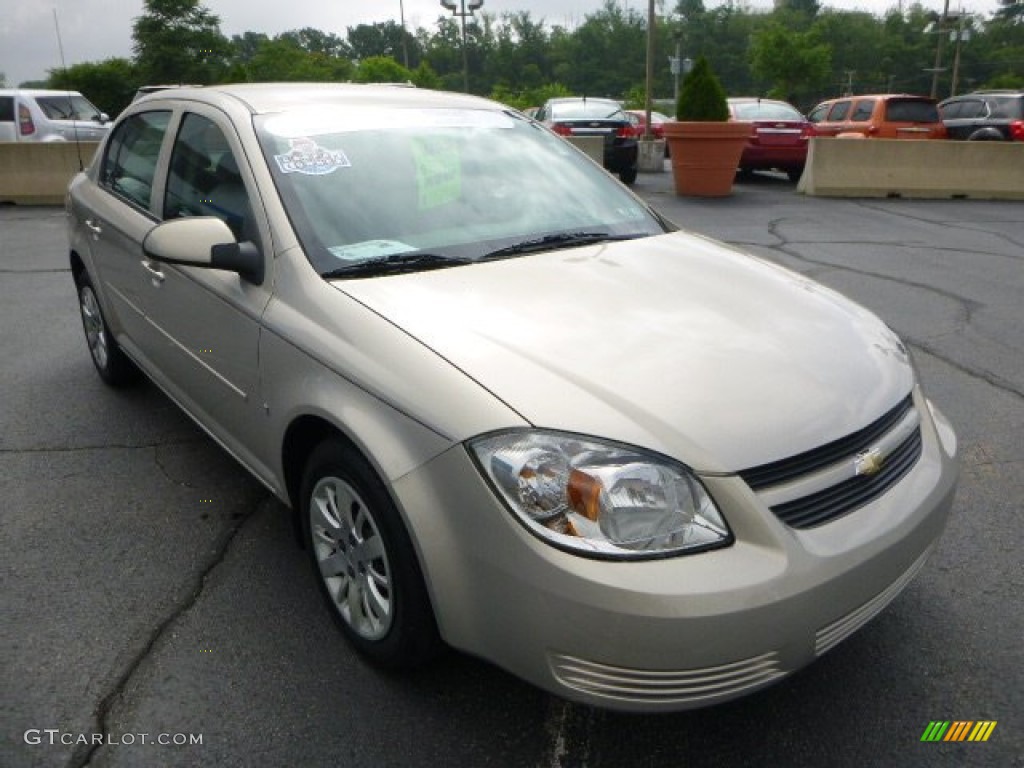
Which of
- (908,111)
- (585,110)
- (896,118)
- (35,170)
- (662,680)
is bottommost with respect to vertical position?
(662,680)

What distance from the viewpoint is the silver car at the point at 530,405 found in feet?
6.08

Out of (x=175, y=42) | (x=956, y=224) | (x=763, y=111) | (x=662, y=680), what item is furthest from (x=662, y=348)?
(x=175, y=42)

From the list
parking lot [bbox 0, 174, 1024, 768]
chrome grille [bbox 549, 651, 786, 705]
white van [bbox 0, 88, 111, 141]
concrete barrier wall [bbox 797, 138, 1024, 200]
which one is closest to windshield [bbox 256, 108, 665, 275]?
parking lot [bbox 0, 174, 1024, 768]

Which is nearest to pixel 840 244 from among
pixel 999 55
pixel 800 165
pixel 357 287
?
pixel 800 165

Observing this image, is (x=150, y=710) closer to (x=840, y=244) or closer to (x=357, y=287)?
(x=357, y=287)

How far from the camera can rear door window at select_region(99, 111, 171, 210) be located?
3.69 m

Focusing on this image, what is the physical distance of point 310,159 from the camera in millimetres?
2867

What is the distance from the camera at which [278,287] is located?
2598 millimetres

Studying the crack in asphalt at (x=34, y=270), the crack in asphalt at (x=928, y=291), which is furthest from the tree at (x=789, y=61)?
the crack in asphalt at (x=34, y=270)

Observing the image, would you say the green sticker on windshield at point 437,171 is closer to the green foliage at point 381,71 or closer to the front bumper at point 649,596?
the front bumper at point 649,596

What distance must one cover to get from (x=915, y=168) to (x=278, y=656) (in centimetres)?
1325

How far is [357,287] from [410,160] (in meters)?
0.77

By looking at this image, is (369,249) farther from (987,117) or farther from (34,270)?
(987,117)

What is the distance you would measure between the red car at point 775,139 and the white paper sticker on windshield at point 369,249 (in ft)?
42.7
